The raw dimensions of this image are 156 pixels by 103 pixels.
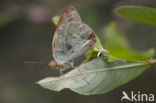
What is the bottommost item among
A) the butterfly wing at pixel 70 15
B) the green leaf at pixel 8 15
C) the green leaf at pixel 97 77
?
the green leaf at pixel 8 15

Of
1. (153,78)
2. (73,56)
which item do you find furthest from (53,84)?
(153,78)

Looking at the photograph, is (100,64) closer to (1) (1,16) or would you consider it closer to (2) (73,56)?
(2) (73,56)

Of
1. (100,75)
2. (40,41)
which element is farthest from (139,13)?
(40,41)

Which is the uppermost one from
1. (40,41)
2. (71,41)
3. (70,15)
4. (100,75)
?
(70,15)

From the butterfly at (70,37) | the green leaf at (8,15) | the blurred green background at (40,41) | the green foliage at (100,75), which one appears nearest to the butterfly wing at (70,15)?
the butterfly at (70,37)

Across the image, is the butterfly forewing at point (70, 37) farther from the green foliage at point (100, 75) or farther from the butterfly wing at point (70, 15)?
the green foliage at point (100, 75)

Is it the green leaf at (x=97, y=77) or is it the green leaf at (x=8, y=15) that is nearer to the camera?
the green leaf at (x=97, y=77)

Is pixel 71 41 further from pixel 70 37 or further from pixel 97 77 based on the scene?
pixel 97 77

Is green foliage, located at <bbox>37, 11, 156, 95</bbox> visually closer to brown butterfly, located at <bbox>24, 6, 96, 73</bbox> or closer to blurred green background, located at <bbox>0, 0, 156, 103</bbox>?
brown butterfly, located at <bbox>24, 6, 96, 73</bbox>
